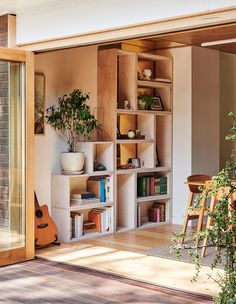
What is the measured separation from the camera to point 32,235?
5.89 m

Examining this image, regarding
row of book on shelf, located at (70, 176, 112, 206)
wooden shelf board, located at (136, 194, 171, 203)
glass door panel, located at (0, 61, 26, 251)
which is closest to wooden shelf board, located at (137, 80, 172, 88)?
row of book on shelf, located at (70, 176, 112, 206)

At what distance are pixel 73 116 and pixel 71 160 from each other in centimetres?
54

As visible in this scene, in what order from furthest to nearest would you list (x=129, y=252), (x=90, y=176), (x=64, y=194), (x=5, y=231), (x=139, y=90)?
(x=139, y=90), (x=90, y=176), (x=64, y=194), (x=129, y=252), (x=5, y=231)

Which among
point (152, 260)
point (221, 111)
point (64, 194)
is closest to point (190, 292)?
point (152, 260)

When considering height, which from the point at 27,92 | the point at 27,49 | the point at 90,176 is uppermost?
the point at 27,49

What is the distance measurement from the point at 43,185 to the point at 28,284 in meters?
2.11

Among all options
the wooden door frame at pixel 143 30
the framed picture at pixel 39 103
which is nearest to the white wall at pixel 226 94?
the framed picture at pixel 39 103

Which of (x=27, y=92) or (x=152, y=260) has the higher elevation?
(x=27, y=92)

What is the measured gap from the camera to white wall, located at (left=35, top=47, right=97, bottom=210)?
A: 6.84 meters

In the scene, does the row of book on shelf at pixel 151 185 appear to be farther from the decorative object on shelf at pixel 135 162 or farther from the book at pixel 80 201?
the book at pixel 80 201

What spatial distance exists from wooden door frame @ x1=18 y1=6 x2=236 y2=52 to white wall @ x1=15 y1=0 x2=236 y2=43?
4cm

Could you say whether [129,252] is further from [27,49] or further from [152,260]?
[27,49]

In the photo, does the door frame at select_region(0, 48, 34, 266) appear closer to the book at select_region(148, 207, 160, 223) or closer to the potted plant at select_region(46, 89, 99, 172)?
the potted plant at select_region(46, 89, 99, 172)

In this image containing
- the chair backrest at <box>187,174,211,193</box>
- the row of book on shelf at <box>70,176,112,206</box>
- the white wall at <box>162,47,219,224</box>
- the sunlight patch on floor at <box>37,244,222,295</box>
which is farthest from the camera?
the white wall at <box>162,47,219,224</box>
